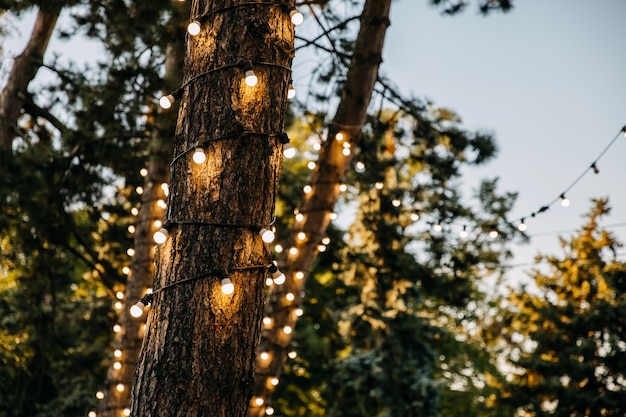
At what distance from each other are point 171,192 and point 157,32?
376 cm

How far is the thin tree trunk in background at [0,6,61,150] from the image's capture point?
23.6 ft

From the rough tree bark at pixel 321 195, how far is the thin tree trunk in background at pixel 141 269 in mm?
1165

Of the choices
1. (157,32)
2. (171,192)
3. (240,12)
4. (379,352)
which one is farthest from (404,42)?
(379,352)

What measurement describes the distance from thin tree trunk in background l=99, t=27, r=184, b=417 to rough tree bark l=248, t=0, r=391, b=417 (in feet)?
3.82

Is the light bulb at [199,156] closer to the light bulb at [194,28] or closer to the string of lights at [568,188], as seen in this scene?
the light bulb at [194,28]

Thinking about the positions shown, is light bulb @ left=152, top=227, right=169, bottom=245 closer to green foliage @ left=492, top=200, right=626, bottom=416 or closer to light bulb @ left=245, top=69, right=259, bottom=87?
light bulb @ left=245, top=69, right=259, bottom=87

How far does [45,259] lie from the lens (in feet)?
25.7

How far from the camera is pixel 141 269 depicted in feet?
17.6

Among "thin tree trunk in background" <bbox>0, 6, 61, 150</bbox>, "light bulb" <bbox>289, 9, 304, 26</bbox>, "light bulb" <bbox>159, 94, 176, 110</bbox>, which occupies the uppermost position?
"thin tree trunk in background" <bbox>0, 6, 61, 150</bbox>

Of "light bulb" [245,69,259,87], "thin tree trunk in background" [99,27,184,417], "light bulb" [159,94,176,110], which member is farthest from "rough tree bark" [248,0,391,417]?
"light bulb" [245,69,259,87]

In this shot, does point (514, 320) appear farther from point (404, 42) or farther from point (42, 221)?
point (42, 221)

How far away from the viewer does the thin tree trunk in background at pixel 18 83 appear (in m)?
7.19

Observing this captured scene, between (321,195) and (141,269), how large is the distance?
1828 millimetres

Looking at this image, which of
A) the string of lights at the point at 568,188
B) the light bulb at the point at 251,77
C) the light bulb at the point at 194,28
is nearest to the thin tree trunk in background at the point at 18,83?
the light bulb at the point at 194,28
